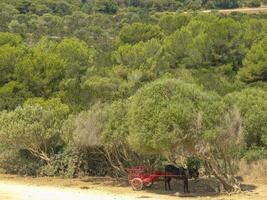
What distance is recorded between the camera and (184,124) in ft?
62.7

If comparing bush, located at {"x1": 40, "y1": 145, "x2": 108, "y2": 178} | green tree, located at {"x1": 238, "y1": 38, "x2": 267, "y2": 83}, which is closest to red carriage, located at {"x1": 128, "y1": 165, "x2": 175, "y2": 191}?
bush, located at {"x1": 40, "y1": 145, "x2": 108, "y2": 178}

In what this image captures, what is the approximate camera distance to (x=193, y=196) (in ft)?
67.3

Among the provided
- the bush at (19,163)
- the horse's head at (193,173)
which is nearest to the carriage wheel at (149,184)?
the horse's head at (193,173)

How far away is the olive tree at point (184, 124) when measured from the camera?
19.0 metres

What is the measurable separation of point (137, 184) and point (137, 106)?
Answer: 3299 mm

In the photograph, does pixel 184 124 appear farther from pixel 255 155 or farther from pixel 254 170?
pixel 255 155

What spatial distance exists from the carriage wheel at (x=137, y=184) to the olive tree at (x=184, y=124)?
1.83 meters

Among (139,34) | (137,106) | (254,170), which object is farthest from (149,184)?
(139,34)

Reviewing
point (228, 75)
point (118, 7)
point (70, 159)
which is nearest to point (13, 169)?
point (70, 159)

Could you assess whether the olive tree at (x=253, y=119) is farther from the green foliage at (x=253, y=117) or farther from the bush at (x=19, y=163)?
the bush at (x=19, y=163)

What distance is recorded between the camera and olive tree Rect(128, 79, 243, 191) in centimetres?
1903

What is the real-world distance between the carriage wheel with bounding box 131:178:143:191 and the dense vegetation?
3.71 ft

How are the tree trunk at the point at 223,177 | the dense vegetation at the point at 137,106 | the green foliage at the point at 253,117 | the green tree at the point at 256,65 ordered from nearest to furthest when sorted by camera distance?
the dense vegetation at the point at 137,106 → the tree trunk at the point at 223,177 → the green foliage at the point at 253,117 → the green tree at the point at 256,65

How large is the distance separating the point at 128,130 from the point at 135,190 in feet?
8.04
